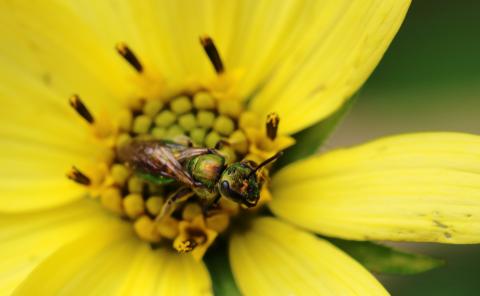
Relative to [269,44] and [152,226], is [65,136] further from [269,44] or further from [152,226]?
[269,44]

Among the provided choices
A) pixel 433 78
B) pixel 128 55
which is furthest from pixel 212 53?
pixel 433 78

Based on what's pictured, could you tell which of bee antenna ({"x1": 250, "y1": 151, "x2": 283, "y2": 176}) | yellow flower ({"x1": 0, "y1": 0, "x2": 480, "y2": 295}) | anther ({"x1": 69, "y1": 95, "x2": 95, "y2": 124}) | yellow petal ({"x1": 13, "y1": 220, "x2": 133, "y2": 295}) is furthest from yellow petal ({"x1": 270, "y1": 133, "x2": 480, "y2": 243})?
anther ({"x1": 69, "y1": 95, "x2": 95, "y2": 124})

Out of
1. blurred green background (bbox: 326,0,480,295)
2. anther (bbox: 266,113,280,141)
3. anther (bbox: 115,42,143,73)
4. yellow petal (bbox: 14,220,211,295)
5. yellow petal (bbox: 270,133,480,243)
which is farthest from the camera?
blurred green background (bbox: 326,0,480,295)

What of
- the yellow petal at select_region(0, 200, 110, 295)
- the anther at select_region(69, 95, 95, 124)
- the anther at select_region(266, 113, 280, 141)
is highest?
the anther at select_region(69, 95, 95, 124)

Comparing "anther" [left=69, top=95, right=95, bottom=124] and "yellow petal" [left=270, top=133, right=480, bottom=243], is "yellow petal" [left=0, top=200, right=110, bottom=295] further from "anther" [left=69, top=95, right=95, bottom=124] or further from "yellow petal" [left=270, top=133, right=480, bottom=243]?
"yellow petal" [left=270, top=133, right=480, bottom=243]

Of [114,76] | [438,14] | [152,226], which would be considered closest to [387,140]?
[152,226]
